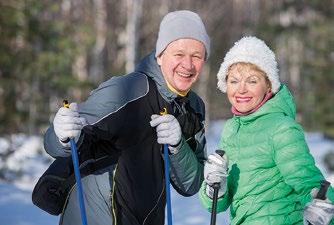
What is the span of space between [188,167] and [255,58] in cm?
72

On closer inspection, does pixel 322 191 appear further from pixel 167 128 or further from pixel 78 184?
pixel 78 184

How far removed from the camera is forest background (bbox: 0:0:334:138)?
1253 centimetres

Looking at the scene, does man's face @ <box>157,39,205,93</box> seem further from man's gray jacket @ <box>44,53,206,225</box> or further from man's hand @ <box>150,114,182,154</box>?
man's hand @ <box>150,114,182,154</box>

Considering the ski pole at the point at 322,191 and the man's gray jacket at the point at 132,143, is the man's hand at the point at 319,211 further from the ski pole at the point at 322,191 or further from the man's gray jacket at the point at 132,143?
the man's gray jacket at the point at 132,143

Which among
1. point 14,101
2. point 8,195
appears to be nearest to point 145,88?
point 8,195

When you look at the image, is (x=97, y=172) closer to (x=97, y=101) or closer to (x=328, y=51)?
(x=97, y=101)

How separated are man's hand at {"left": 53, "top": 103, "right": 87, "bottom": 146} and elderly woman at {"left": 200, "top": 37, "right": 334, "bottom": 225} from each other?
72cm

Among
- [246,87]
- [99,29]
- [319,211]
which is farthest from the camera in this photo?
[99,29]

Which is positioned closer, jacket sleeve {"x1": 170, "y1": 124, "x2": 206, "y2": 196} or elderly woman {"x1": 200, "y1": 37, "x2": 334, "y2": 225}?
elderly woman {"x1": 200, "y1": 37, "x2": 334, "y2": 225}

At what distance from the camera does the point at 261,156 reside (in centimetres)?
318

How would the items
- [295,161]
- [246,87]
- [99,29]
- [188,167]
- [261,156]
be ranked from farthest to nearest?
[99,29]
[188,167]
[246,87]
[261,156]
[295,161]

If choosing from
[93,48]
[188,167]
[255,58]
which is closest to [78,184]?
[188,167]

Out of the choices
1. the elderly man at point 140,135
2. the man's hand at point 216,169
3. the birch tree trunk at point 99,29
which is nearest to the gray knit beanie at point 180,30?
the elderly man at point 140,135

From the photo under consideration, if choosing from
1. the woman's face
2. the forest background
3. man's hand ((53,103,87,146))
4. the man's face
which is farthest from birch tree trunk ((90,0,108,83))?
man's hand ((53,103,87,146))
